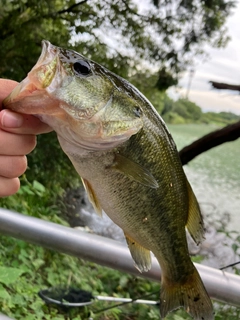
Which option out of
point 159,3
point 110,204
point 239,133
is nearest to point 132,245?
point 110,204

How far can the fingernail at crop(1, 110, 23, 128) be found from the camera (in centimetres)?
82

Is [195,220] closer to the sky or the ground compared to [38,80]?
closer to the ground

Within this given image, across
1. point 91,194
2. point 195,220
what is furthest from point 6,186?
point 195,220

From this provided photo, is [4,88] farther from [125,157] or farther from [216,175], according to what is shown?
[216,175]

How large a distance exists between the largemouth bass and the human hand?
1.7 inches

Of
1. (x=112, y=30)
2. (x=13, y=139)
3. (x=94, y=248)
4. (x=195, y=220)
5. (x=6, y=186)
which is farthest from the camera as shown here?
(x=112, y=30)

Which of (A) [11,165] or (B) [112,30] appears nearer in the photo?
(A) [11,165]

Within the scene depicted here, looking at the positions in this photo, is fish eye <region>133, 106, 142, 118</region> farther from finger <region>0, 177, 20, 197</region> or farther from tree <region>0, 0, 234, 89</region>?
tree <region>0, 0, 234, 89</region>

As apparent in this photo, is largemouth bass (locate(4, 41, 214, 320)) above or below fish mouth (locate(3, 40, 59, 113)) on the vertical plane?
below

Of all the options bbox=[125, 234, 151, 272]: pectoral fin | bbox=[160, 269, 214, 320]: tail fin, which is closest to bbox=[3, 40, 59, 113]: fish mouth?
bbox=[125, 234, 151, 272]: pectoral fin

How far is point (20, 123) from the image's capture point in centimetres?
84

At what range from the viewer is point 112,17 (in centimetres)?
551

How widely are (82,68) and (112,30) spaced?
5.05m

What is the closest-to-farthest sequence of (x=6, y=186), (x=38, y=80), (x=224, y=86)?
(x=38, y=80), (x=6, y=186), (x=224, y=86)
